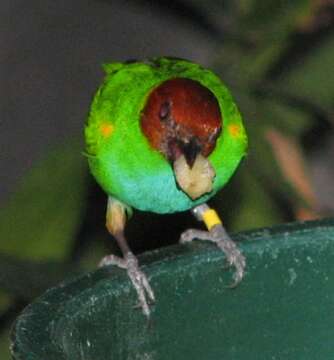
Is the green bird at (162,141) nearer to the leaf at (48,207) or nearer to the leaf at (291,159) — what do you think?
the leaf at (48,207)

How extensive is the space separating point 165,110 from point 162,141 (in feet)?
0.33

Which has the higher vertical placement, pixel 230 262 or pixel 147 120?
pixel 147 120

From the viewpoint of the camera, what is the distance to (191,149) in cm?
274

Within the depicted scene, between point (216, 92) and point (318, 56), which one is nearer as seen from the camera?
point (216, 92)

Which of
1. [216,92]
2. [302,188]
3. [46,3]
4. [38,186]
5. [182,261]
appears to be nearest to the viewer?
[182,261]

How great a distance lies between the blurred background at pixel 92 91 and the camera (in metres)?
3.81

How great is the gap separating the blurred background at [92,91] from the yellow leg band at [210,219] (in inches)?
15.9

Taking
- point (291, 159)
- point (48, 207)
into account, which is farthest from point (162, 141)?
point (291, 159)

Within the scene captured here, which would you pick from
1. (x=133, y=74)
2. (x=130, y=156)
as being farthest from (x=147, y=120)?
(x=133, y=74)

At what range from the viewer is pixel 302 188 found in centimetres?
411

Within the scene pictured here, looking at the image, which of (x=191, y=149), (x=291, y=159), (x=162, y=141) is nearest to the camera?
(x=191, y=149)

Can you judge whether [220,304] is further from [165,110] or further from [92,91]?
[92,91]

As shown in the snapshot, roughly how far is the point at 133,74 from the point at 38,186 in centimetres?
75

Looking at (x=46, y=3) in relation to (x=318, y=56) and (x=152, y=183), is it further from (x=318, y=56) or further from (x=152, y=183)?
(x=152, y=183)
